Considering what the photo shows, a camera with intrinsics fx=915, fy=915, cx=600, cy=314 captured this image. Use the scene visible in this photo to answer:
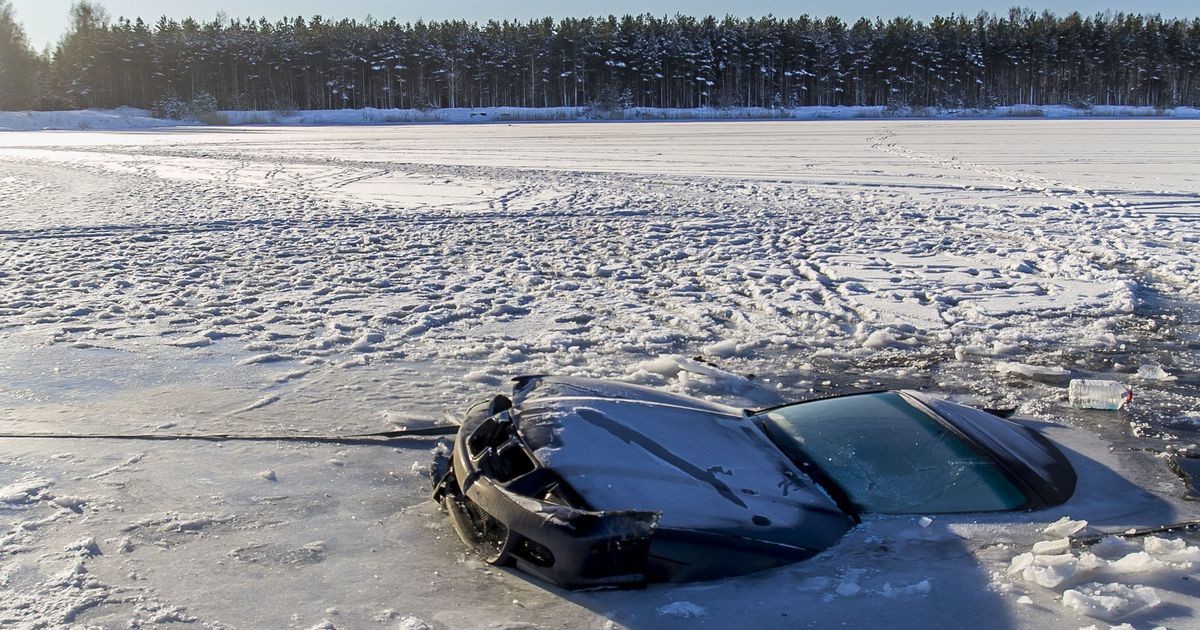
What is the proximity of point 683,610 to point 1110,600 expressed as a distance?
1.32 m

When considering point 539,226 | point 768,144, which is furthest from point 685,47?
point 539,226

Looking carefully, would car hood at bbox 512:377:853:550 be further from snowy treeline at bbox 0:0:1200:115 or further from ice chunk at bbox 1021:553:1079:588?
snowy treeline at bbox 0:0:1200:115

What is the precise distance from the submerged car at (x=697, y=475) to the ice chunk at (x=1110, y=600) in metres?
0.59

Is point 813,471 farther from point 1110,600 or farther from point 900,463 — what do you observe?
point 1110,600

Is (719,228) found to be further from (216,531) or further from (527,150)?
(527,150)

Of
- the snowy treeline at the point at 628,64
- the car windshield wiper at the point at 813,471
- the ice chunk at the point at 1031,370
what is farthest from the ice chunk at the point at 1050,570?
the snowy treeline at the point at 628,64

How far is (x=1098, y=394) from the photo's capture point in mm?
5051

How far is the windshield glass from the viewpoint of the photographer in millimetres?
3449

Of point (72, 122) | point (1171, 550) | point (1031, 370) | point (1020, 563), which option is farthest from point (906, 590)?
point (72, 122)

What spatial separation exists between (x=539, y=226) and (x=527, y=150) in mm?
14051

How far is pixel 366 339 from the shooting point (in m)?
6.45

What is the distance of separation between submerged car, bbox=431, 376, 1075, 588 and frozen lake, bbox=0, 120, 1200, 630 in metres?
0.13

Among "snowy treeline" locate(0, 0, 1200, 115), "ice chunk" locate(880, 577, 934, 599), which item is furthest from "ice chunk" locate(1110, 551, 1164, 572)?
"snowy treeline" locate(0, 0, 1200, 115)

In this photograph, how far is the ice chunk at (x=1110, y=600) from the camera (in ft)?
9.16
